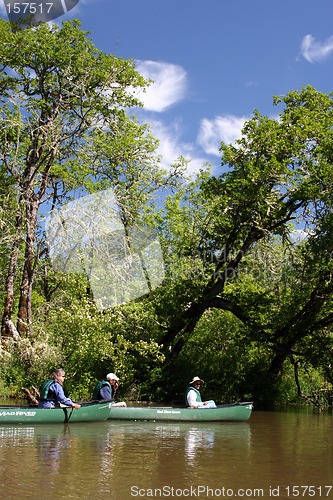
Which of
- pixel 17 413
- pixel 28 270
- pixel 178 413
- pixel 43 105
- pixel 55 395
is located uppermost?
pixel 43 105

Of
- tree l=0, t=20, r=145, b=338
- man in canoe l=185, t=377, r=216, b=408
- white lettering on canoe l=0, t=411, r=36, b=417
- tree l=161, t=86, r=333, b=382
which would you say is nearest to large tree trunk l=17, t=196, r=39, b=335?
tree l=0, t=20, r=145, b=338

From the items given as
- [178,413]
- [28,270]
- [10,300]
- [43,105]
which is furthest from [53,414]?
[43,105]

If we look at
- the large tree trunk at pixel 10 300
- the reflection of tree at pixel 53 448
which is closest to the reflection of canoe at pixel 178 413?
the reflection of tree at pixel 53 448

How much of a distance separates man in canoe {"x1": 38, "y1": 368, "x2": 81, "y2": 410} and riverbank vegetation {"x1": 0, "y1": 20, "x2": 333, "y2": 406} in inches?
226

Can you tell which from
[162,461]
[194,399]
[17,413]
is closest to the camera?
[162,461]

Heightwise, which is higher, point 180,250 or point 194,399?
point 180,250

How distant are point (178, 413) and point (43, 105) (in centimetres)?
1467

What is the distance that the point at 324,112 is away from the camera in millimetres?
27156

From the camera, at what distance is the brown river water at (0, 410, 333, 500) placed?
9.63m

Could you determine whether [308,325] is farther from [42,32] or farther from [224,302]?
[42,32]

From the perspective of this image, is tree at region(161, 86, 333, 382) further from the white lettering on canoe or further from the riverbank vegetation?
the white lettering on canoe

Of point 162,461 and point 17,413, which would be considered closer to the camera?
point 162,461

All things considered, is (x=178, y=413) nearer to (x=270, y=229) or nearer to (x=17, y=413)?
(x=17, y=413)

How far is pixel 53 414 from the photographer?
1725 centimetres
